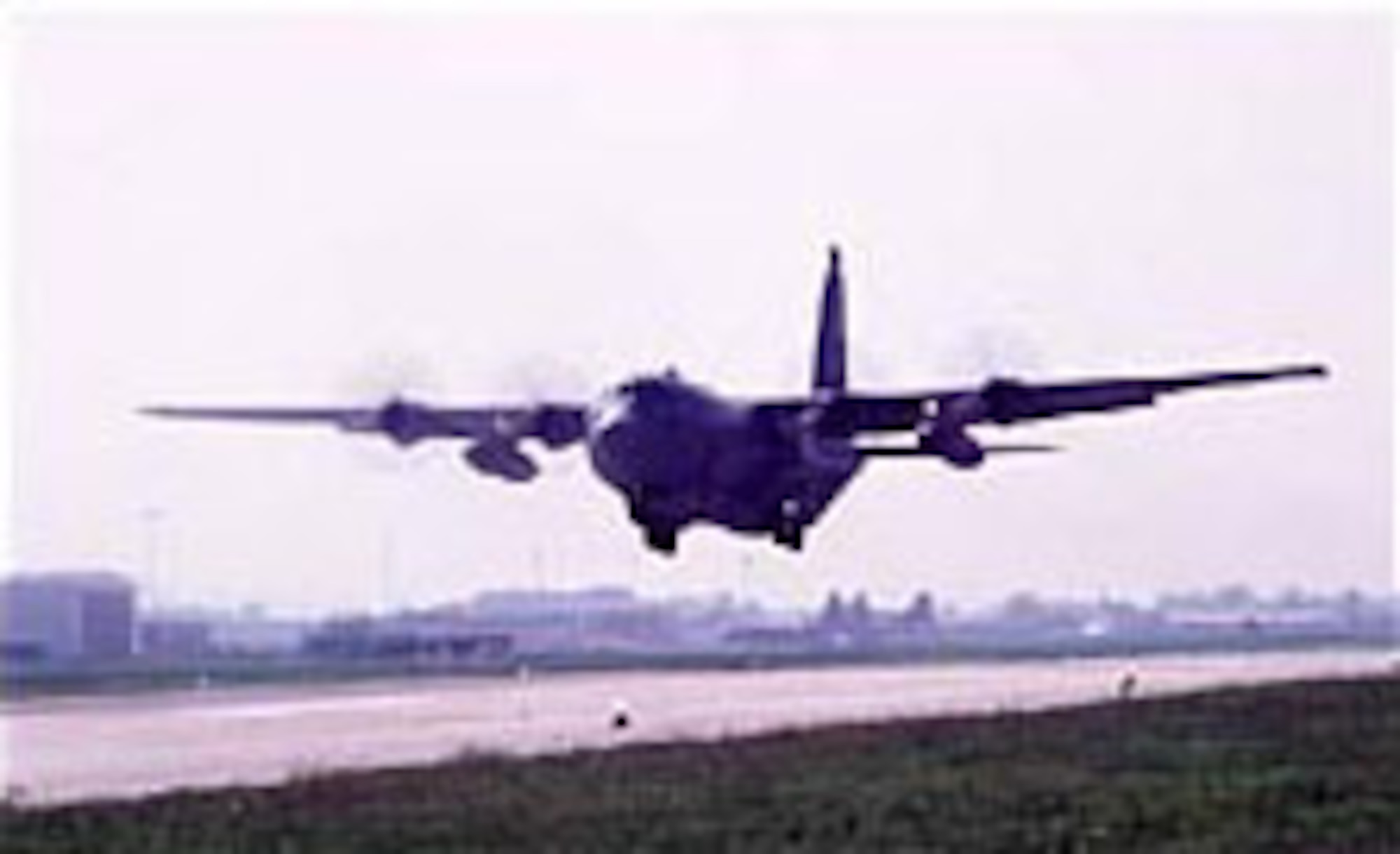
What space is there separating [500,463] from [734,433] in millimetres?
5525

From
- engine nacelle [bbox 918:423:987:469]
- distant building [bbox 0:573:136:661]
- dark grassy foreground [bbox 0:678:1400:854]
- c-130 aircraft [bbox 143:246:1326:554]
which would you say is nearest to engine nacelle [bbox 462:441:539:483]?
c-130 aircraft [bbox 143:246:1326:554]

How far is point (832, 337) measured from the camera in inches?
3169

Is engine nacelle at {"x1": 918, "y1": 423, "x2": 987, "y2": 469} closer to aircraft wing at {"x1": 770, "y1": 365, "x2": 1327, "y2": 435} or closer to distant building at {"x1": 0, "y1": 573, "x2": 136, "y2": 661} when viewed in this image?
aircraft wing at {"x1": 770, "y1": 365, "x2": 1327, "y2": 435}

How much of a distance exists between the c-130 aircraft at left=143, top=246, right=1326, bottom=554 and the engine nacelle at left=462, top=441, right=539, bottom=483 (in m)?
0.03

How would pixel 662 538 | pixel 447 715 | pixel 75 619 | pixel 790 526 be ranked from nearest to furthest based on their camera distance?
pixel 662 538, pixel 790 526, pixel 447 715, pixel 75 619

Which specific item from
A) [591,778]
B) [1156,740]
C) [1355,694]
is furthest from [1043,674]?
[591,778]

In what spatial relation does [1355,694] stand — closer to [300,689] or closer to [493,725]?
[493,725]

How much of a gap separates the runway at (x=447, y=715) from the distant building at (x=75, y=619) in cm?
8450

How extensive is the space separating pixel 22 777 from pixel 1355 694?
2350cm

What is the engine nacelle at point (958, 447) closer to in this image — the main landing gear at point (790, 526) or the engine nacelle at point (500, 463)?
the main landing gear at point (790, 526)

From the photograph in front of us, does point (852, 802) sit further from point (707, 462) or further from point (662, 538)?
point (707, 462)

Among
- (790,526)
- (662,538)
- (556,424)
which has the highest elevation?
(556,424)

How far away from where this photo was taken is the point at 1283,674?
284 feet

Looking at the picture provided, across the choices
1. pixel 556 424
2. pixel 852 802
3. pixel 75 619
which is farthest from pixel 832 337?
pixel 75 619
